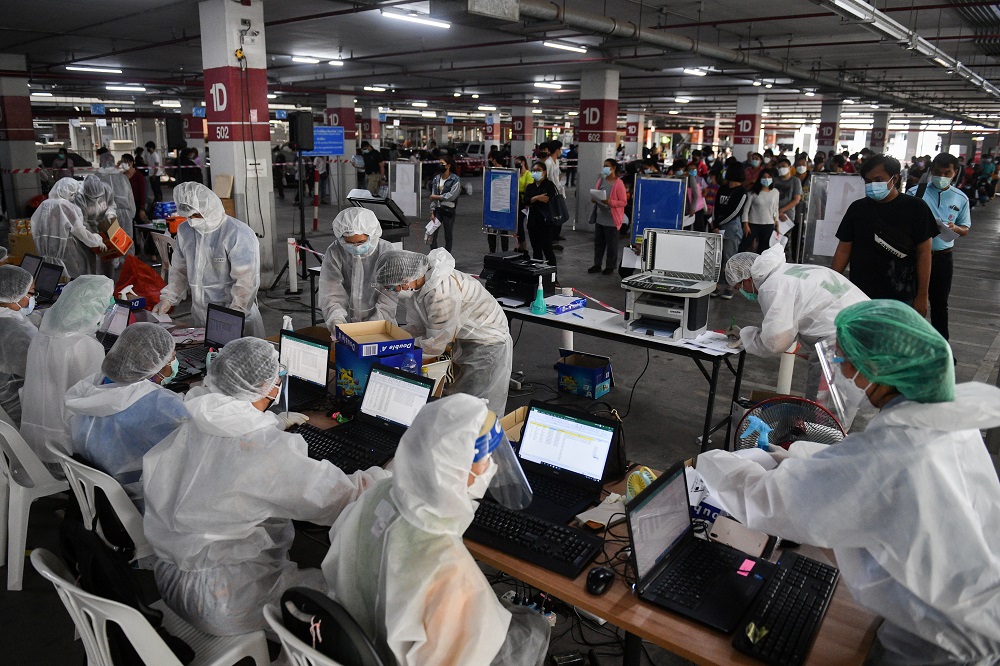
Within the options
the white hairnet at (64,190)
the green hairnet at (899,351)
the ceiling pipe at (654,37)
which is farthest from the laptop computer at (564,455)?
the white hairnet at (64,190)

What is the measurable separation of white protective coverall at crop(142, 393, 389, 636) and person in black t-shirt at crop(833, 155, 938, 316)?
3.74m

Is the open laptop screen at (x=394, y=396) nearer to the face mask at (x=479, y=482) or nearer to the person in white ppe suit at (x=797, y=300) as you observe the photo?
the face mask at (x=479, y=482)

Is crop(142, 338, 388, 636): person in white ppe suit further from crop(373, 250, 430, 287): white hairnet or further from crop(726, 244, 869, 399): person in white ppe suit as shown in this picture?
crop(726, 244, 869, 399): person in white ppe suit

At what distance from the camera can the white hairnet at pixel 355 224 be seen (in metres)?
4.26

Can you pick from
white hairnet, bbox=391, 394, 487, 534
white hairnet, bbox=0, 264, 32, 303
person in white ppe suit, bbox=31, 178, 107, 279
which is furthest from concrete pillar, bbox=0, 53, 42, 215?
white hairnet, bbox=391, 394, 487, 534

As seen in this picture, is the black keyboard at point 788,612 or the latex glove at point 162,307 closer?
the black keyboard at point 788,612

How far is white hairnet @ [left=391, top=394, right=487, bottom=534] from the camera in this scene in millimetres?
1604

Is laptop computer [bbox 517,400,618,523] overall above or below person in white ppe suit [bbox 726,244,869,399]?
below

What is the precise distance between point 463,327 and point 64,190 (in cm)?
510

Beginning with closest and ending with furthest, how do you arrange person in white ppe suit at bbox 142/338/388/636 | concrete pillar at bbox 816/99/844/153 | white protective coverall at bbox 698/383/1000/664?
white protective coverall at bbox 698/383/1000/664, person in white ppe suit at bbox 142/338/388/636, concrete pillar at bbox 816/99/844/153

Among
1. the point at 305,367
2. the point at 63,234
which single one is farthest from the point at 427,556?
the point at 63,234

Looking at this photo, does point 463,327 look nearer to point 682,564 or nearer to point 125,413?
point 125,413

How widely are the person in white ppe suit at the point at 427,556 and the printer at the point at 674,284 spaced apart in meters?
2.73

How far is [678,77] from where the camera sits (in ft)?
52.4
